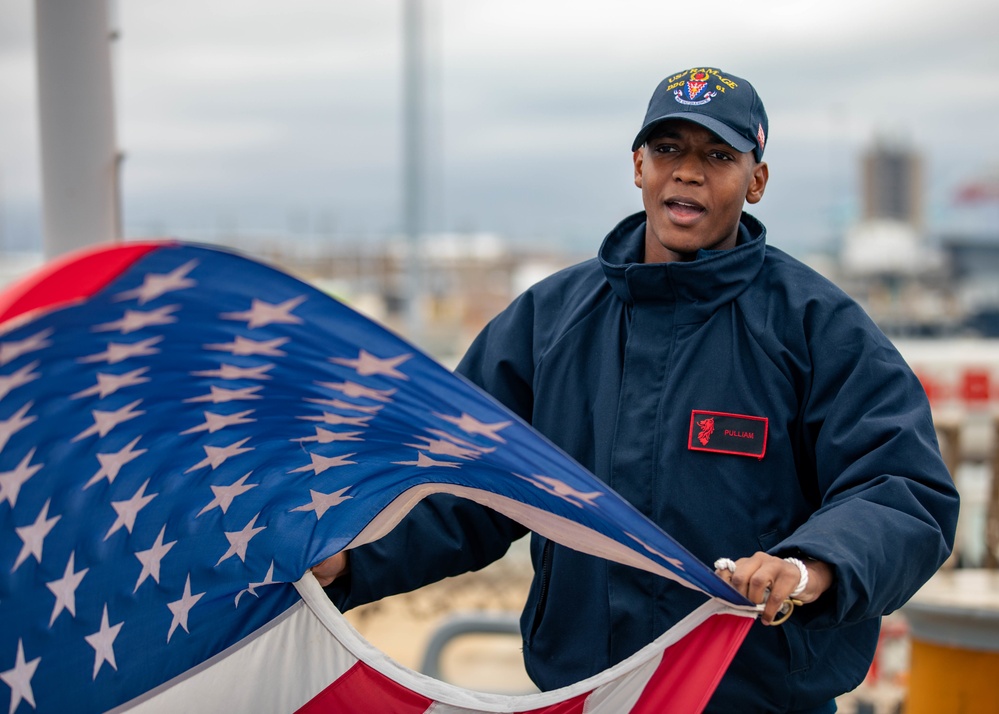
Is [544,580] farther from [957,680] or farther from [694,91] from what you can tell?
[957,680]

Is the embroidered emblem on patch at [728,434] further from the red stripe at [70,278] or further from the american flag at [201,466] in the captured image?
the red stripe at [70,278]

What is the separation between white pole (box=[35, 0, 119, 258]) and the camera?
9.79 ft

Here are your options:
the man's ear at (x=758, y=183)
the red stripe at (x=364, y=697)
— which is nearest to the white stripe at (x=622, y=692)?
the red stripe at (x=364, y=697)

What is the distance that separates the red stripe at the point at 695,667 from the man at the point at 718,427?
0.10m

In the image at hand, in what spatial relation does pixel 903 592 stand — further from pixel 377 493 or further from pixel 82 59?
pixel 82 59

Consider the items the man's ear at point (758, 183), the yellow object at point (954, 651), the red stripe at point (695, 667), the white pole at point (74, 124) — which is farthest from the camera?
the yellow object at point (954, 651)

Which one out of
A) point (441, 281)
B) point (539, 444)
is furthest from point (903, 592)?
point (441, 281)

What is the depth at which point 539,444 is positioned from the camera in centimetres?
169

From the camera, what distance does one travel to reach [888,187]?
13162 centimetres

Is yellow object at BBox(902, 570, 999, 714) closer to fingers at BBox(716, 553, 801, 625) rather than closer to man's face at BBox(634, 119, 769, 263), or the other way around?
man's face at BBox(634, 119, 769, 263)

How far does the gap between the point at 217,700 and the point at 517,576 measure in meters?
7.96

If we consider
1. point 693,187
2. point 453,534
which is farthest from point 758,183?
point 453,534

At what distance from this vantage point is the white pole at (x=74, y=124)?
117 inches

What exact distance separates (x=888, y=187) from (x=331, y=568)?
455 feet
